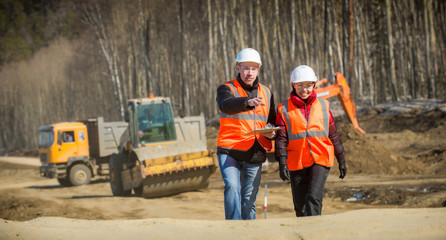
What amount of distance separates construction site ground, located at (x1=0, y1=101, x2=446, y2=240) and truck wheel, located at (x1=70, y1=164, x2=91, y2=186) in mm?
394

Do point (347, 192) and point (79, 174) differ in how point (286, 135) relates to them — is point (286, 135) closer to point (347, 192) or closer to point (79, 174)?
point (347, 192)

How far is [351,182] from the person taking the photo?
41.5ft

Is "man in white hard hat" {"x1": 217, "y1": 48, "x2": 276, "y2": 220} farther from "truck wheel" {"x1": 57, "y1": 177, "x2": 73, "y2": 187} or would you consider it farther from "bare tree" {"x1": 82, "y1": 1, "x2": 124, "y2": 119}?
"bare tree" {"x1": 82, "y1": 1, "x2": 124, "y2": 119}

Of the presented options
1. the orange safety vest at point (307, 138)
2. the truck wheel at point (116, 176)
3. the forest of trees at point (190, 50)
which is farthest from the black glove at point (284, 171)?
the forest of trees at point (190, 50)

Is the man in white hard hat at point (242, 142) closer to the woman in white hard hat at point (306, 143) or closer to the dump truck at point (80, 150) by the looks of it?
the woman in white hard hat at point (306, 143)

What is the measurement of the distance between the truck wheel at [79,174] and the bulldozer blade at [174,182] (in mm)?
6779

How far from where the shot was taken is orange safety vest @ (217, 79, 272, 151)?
4.63 meters

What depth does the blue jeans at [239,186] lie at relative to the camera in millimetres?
4594

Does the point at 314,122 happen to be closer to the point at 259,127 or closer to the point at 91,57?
the point at 259,127

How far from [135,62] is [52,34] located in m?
15.2

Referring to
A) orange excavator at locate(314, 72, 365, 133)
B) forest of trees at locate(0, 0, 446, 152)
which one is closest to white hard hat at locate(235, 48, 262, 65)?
orange excavator at locate(314, 72, 365, 133)

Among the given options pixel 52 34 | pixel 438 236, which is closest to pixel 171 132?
pixel 438 236

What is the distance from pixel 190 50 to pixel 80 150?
52.5 ft

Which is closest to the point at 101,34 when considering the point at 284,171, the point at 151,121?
the point at 151,121
